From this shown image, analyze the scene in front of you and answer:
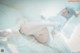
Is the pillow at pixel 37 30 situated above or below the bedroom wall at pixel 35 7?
below

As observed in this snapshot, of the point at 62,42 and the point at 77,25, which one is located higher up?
the point at 77,25

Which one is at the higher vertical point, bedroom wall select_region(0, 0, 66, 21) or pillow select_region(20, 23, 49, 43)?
bedroom wall select_region(0, 0, 66, 21)

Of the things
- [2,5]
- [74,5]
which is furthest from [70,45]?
[2,5]

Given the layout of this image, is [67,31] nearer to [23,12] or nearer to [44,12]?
[44,12]

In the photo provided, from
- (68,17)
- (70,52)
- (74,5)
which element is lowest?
(70,52)

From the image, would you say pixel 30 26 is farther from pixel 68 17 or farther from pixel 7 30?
pixel 68 17

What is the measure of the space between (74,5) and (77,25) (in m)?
0.19

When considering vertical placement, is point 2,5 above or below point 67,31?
above

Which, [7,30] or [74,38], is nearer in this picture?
[7,30]

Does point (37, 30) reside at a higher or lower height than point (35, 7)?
lower

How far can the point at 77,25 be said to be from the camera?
137 cm

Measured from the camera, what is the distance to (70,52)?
1.30 meters

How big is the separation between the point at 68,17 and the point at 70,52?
0.32 m

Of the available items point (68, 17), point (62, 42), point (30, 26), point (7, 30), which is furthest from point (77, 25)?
point (7, 30)
